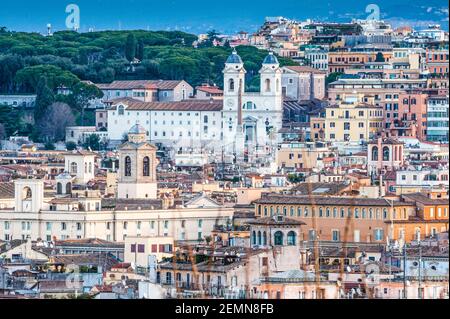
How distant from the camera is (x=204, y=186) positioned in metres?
34.4

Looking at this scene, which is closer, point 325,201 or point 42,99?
point 325,201

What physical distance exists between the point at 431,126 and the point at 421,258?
30790mm

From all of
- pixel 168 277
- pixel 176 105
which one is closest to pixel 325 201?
pixel 168 277

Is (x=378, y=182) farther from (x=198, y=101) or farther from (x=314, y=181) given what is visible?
(x=198, y=101)

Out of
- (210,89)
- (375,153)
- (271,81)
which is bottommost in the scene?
(375,153)

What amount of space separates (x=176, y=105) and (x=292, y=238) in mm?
32398

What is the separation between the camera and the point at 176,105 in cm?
5341

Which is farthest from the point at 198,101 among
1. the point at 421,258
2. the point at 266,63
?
the point at 421,258

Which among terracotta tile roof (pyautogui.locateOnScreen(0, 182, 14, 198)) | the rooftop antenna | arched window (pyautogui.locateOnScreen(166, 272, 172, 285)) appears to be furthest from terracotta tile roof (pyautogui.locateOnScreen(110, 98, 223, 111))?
arched window (pyautogui.locateOnScreen(166, 272, 172, 285))

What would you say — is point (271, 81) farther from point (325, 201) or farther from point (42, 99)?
point (325, 201)

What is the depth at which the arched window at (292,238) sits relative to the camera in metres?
20.6

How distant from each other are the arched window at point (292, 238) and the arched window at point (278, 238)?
0.08 m

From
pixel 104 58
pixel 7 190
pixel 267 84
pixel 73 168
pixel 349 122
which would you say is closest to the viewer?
pixel 7 190

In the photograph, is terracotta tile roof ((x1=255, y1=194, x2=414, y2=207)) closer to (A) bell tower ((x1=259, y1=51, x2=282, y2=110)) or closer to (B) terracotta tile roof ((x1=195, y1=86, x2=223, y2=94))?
(A) bell tower ((x1=259, y1=51, x2=282, y2=110))
